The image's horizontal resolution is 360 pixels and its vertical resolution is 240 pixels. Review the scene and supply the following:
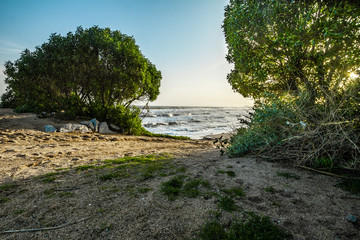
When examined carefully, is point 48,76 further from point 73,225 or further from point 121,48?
point 73,225

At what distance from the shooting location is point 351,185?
279cm

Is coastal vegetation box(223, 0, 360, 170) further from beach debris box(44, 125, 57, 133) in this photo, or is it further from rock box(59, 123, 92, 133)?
beach debris box(44, 125, 57, 133)

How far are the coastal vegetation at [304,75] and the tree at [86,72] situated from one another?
275 inches

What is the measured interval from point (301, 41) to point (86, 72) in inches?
453

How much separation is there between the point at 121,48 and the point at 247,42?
7826 millimetres

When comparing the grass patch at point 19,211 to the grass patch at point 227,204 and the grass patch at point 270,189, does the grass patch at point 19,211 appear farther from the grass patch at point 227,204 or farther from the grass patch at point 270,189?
the grass patch at point 270,189

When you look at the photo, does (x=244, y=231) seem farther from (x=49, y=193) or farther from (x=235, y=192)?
(x=49, y=193)

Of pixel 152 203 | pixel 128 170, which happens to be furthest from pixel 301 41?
pixel 128 170

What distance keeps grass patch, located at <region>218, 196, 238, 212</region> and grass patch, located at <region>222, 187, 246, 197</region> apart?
0.17m

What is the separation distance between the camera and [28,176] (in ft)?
11.4

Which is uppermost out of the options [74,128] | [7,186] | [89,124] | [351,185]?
[351,185]

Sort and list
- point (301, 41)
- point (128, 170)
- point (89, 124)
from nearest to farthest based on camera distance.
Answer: point (128, 170) < point (301, 41) < point (89, 124)

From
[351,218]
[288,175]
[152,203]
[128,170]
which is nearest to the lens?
[351,218]

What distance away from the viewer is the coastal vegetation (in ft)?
11.7
